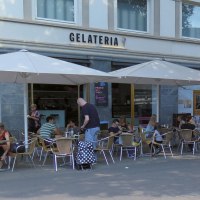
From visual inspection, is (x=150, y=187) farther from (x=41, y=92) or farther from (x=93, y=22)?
(x=93, y=22)

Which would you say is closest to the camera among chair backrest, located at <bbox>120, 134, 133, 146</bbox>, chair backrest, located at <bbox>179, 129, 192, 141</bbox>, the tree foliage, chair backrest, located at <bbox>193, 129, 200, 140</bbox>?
chair backrest, located at <bbox>120, 134, 133, 146</bbox>

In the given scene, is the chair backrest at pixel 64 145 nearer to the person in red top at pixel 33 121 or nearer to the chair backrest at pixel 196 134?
A: the person in red top at pixel 33 121

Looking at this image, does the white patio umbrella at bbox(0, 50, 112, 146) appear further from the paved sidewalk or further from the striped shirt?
the paved sidewalk

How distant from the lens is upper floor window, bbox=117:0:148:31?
57.5 ft

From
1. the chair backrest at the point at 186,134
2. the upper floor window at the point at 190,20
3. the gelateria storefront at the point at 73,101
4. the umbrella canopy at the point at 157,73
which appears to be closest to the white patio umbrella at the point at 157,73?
the umbrella canopy at the point at 157,73

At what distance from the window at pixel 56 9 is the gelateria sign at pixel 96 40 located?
0.73 meters

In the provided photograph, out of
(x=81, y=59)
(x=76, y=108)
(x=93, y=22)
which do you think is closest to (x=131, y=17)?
(x=93, y=22)

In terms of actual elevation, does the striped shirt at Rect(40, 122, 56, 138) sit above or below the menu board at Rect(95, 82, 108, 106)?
below

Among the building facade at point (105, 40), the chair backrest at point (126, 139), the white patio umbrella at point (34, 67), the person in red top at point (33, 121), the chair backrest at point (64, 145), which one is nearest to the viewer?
the white patio umbrella at point (34, 67)

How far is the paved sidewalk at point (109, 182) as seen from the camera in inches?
286

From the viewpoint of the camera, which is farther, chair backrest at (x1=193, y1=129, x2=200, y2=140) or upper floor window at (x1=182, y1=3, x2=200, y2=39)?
upper floor window at (x1=182, y1=3, x2=200, y2=39)

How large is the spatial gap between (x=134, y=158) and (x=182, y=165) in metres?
1.57

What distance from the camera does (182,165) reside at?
410 inches

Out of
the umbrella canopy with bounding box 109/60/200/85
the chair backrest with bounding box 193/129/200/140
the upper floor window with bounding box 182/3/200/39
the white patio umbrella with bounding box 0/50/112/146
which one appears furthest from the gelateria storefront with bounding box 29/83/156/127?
the chair backrest with bounding box 193/129/200/140
